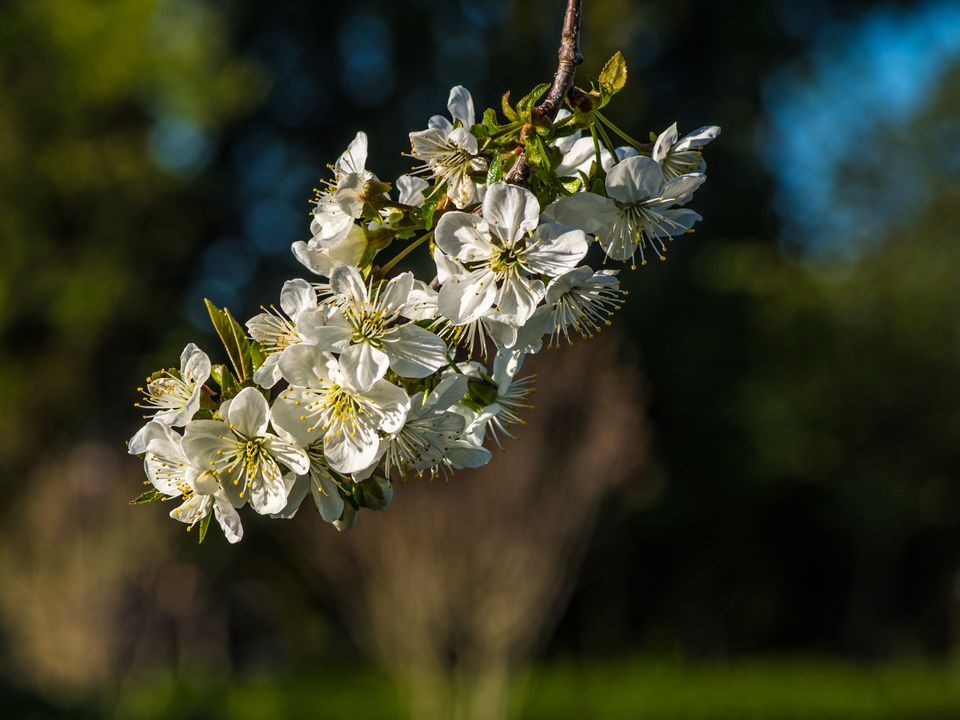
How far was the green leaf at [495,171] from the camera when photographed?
101 centimetres

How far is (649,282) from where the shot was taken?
1240 cm

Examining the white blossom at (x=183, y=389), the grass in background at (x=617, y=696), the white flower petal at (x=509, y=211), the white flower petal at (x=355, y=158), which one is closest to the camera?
the white flower petal at (x=509, y=211)

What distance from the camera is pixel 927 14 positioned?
1548 centimetres

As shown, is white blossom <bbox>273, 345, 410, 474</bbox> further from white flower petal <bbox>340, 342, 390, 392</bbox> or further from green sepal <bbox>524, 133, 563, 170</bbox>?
green sepal <bbox>524, 133, 563, 170</bbox>

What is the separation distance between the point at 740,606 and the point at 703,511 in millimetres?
1673

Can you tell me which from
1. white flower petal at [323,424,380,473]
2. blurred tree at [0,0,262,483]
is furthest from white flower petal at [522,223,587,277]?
blurred tree at [0,0,262,483]

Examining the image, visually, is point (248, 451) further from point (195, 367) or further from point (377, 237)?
point (377, 237)

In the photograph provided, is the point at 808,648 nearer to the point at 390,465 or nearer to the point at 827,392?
the point at 827,392

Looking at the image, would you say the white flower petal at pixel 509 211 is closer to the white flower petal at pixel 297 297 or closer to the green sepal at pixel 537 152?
the green sepal at pixel 537 152

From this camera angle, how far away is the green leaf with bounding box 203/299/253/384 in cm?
109

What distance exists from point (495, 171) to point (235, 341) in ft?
0.97

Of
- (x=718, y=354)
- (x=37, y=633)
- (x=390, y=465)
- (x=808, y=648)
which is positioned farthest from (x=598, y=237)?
(x=808, y=648)

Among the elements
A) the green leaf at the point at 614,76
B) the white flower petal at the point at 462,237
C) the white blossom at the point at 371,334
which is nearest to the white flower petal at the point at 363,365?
the white blossom at the point at 371,334

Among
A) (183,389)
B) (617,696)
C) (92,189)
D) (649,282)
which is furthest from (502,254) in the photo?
(92,189)
